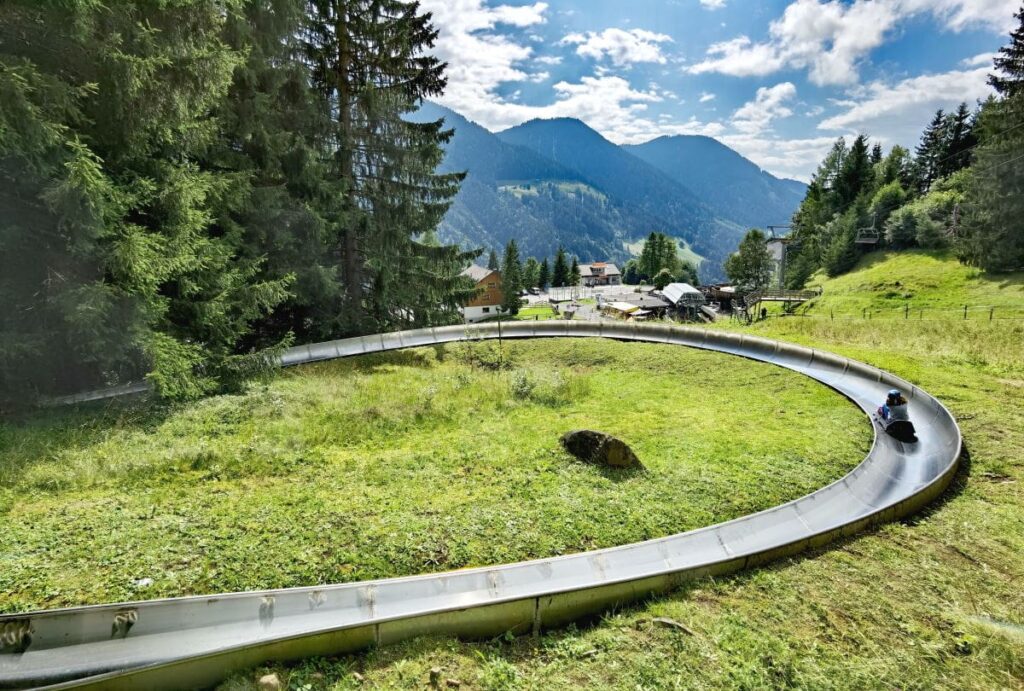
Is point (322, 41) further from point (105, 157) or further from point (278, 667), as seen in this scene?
point (278, 667)

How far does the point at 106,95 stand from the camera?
352 inches

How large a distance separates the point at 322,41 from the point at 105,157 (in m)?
12.3

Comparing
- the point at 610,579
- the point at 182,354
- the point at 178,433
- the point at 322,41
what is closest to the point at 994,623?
the point at 610,579

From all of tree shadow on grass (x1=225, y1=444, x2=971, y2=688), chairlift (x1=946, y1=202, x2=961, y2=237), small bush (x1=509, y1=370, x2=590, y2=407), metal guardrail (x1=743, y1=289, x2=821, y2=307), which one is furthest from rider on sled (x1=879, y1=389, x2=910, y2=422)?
chairlift (x1=946, y1=202, x2=961, y2=237)

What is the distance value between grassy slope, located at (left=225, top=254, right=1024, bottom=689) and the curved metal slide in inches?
7.6

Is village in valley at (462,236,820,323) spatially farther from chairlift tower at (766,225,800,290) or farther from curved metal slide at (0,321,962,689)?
curved metal slide at (0,321,962,689)

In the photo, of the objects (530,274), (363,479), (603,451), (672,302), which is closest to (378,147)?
(363,479)

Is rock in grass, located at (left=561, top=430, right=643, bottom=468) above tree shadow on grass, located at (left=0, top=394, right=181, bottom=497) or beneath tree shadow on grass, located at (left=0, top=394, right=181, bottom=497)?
beneath

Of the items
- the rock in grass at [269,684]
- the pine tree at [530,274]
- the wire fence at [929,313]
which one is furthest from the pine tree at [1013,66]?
the pine tree at [530,274]

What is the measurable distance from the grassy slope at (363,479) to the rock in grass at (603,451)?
0.84 ft

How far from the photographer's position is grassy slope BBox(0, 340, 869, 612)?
5.70 metres

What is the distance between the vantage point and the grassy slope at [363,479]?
18.7 feet

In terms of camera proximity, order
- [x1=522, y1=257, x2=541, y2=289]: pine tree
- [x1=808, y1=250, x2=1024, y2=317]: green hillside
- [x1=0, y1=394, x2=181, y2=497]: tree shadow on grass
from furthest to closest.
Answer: [x1=522, y1=257, x2=541, y2=289]: pine tree < [x1=808, y1=250, x2=1024, y2=317]: green hillside < [x1=0, y1=394, x2=181, y2=497]: tree shadow on grass

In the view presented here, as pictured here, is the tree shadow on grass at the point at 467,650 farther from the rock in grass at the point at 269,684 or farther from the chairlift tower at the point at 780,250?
the chairlift tower at the point at 780,250
